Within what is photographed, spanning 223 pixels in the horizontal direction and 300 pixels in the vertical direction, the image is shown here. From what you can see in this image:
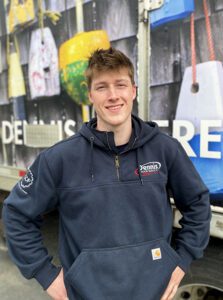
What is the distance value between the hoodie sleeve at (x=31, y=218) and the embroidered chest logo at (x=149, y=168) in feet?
1.33

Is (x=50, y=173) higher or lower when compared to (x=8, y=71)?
lower

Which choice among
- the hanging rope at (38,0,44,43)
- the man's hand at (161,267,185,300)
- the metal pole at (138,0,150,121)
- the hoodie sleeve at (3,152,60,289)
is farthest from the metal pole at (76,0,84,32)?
the man's hand at (161,267,185,300)

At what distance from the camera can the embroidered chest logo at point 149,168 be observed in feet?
5.19

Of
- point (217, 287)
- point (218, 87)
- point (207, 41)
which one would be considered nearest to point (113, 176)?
point (218, 87)

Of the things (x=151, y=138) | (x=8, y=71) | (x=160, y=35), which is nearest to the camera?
(x=151, y=138)

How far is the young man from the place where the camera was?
1536 mm

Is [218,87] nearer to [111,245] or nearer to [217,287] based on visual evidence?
[111,245]

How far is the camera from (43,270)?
1.63 metres

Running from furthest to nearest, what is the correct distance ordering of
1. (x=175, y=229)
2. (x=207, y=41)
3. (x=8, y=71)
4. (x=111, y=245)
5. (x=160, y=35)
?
(x=8, y=71)
(x=175, y=229)
(x=160, y=35)
(x=207, y=41)
(x=111, y=245)

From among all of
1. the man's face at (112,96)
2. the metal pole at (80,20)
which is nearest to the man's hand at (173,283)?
the man's face at (112,96)

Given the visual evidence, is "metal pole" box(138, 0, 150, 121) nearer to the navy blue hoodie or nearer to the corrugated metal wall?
the corrugated metal wall

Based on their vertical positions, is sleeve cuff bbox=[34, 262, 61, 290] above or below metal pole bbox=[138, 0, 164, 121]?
below

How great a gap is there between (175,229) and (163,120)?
729mm

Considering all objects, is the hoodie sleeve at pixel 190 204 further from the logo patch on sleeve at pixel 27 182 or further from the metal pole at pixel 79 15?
the metal pole at pixel 79 15
